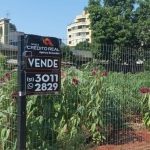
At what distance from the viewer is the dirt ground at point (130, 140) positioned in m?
5.65

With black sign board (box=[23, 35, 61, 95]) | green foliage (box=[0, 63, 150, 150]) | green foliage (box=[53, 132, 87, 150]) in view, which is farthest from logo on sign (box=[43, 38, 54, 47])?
green foliage (box=[53, 132, 87, 150])

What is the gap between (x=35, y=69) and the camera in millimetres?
3623

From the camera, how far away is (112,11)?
3341cm

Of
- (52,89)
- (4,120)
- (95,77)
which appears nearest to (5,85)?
(4,120)

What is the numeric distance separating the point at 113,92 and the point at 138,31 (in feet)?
93.8

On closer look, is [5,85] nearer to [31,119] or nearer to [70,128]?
[31,119]

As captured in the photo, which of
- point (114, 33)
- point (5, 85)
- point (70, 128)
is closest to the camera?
point (5, 85)

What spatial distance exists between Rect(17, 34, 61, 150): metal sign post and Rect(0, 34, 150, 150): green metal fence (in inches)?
17.4

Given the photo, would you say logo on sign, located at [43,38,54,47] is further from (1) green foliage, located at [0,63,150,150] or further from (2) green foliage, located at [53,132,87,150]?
(2) green foliage, located at [53,132,87,150]

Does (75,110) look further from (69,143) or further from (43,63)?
(43,63)

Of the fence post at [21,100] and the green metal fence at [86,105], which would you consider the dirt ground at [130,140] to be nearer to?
the green metal fence at [86,105]

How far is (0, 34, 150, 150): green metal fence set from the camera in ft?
13.6

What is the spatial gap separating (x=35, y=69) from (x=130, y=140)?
3282mm

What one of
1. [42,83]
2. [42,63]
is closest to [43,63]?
[42,63]
